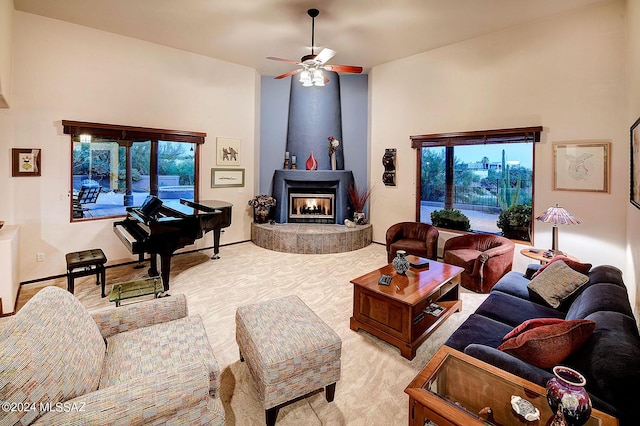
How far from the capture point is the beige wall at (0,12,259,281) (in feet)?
14.1

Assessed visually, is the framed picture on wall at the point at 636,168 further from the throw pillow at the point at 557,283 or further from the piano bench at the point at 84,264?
the piano bench at the point at 84,264

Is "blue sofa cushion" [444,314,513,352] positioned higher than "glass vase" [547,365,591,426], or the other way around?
"glass vase" [547,365,591,426]

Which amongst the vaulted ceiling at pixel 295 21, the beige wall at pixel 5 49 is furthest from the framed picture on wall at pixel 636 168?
the beige wall at pixel 5 49

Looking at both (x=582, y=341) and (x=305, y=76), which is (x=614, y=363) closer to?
(x=582, y=341)

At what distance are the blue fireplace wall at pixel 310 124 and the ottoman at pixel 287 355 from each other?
510 centimetres

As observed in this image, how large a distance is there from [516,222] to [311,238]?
350 centimetres

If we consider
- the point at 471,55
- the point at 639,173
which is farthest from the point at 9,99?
the point at 639,173

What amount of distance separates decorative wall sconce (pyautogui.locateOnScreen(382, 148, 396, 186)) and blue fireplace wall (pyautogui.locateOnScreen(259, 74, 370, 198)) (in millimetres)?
580

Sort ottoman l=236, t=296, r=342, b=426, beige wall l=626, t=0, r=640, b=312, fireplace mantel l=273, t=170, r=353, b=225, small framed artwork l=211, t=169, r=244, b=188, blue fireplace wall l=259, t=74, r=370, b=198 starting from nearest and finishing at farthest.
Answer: ottoman l=236, t=296, r=342, b=426, beige wall l=626, t=0, r=640, b=312, small framed artwork l=211, t=169, r=244, b=188, fireplace mantel l=273, t=170, r=353, b=225, blue fireplace wall l=259, t=74, r=370, b=198

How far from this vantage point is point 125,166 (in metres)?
5.29

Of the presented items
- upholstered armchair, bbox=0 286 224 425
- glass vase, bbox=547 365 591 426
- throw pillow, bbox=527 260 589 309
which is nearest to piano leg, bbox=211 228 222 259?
upholstered armchair, bbox=0 286 224 425

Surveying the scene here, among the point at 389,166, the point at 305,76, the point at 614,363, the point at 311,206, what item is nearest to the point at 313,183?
the point at 311,206

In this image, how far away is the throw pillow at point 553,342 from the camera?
68.5 inches

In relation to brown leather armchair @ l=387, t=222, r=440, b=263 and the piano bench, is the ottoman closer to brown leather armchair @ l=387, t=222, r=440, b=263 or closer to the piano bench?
the piano bench
